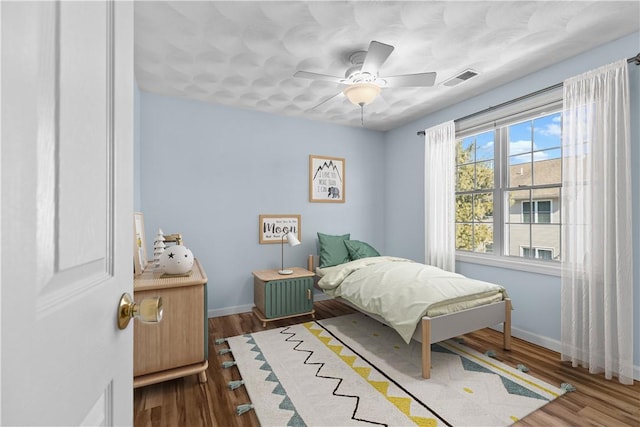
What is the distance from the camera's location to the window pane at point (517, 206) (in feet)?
9.76

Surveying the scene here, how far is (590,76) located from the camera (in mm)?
2318

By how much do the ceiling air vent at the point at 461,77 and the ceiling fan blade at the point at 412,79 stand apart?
0.64m

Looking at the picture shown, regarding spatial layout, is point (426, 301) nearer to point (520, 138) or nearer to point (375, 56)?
point (375, 56)

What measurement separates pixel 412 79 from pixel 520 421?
2.37 m

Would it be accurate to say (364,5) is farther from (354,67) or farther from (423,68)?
(423,68)

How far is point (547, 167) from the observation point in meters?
2.80

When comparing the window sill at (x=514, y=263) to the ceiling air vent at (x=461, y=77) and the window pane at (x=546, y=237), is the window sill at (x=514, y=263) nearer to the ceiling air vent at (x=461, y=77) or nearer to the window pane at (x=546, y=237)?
the window pane at (x=546, y=237)

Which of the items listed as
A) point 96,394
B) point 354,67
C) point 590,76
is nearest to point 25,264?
point 96,394

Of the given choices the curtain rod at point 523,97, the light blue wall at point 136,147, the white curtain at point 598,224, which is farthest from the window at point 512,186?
the light blue wall at point 136,147

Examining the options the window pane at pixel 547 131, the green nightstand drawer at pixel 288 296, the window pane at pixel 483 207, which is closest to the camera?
the window pane at pixel 547 131

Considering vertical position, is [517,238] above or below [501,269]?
above

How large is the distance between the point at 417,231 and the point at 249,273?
2.30m

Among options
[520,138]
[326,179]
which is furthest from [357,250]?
[520,138]

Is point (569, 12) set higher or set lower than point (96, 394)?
higher
